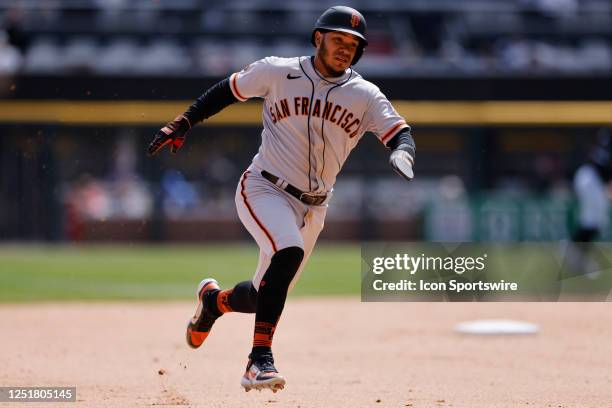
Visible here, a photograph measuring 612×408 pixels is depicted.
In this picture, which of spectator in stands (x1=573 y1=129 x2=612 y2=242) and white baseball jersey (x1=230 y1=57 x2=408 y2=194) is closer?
white baseball jersey (x1=230 y1=57 x2=408 y2=194)

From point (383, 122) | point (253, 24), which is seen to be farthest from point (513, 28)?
point (383, 122)

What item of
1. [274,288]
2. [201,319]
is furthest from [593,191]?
[274,288]

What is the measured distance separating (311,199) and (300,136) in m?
0.34

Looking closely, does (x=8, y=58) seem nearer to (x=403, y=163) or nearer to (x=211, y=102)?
(x=211, y=102)

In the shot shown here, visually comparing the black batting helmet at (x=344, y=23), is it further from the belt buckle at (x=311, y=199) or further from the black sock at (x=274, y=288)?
the black sock at (x=274, y=288)

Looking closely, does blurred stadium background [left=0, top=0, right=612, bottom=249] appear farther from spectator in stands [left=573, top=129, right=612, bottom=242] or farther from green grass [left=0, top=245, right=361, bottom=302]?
spectator in stands [left=573, top=129, right=612, bottom=242]

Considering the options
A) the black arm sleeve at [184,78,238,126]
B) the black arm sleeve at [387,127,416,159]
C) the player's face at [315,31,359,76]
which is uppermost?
the player's face at [315,31,359,76]

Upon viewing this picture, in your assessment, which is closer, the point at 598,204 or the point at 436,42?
the point at 598,204

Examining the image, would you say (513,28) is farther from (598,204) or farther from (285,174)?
(285,174)

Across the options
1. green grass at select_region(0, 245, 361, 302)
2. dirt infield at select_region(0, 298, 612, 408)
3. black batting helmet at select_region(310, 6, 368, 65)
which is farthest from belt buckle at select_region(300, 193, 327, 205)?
green grass at select_region(0, 245, 361, 302)

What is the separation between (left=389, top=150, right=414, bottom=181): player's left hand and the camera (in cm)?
485

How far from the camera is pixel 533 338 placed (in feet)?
27.8

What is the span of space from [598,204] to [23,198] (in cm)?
1288

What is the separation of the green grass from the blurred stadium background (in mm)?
911
